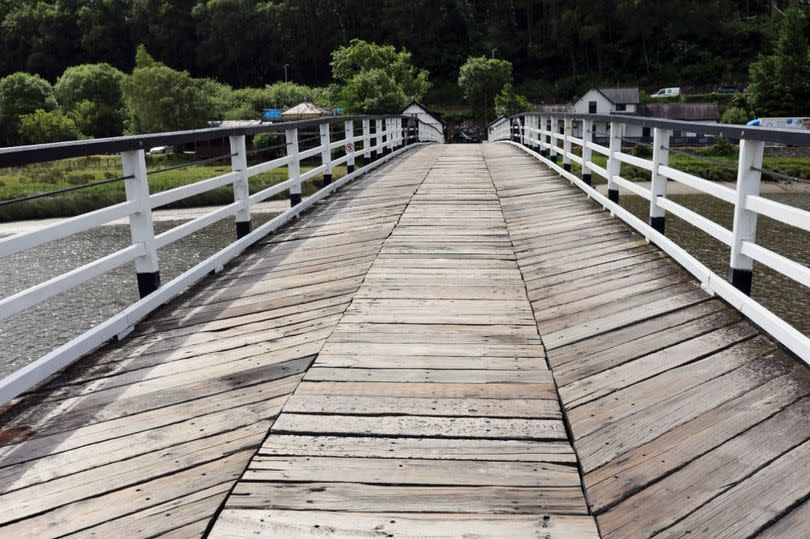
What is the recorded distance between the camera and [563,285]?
459cm

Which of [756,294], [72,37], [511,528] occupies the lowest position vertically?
[756,294]

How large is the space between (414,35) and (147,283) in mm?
96213

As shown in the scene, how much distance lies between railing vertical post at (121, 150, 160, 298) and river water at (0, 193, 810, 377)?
15.4m

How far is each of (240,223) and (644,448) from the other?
171 inches

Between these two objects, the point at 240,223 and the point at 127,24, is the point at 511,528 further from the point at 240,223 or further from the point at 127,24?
the point at 127,24

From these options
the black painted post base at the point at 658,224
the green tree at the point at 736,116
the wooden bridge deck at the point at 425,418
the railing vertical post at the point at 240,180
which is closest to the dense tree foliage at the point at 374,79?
the green tree at the point at 736,116

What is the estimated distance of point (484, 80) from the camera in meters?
70.2

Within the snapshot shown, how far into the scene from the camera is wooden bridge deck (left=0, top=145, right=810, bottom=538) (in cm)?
208

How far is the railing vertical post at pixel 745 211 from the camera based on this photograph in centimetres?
361

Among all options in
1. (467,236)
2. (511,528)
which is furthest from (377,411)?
(467,236)

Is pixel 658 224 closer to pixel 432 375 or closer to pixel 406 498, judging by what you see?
pixel 432 375

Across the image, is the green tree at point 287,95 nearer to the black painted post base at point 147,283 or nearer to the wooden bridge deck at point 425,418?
the black painted post base at point 147,283

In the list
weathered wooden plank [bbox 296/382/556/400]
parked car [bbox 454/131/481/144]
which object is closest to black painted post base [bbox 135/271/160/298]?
weathered wooden plank [bbox 296/382/556/400]

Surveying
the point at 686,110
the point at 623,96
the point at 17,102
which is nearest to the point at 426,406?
the point at 686,110
